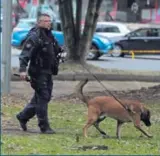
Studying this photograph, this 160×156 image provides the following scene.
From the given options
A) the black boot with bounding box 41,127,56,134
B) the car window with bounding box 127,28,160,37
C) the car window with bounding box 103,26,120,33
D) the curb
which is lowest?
the car window with bounding box 103,26,120,33

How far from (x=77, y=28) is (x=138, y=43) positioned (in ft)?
33.8

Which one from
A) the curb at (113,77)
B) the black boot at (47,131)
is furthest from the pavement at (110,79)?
the black boot at (47,131)

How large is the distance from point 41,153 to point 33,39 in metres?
2.28

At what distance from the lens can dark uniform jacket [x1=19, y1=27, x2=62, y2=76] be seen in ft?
29.2

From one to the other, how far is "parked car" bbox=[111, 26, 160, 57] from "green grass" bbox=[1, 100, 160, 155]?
18885 millimetres

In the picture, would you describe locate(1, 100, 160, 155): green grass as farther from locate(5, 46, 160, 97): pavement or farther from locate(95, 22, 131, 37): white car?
locate(95, 22, 131, 37): white car

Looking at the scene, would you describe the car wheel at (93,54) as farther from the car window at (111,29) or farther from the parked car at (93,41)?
the car window at (111,29)

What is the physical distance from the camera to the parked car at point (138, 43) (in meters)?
31.0

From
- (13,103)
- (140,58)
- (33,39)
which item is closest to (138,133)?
(33,39)

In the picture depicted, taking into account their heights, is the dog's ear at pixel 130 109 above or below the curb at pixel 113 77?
above

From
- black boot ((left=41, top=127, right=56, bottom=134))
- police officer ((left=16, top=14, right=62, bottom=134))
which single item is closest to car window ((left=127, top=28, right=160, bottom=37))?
black boot ((left=41, top=127, right=56, bottom=134))

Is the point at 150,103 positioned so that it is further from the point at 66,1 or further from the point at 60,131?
the point at 66,1

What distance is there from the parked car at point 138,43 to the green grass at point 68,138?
18.9m

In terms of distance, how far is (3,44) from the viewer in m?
14.6
